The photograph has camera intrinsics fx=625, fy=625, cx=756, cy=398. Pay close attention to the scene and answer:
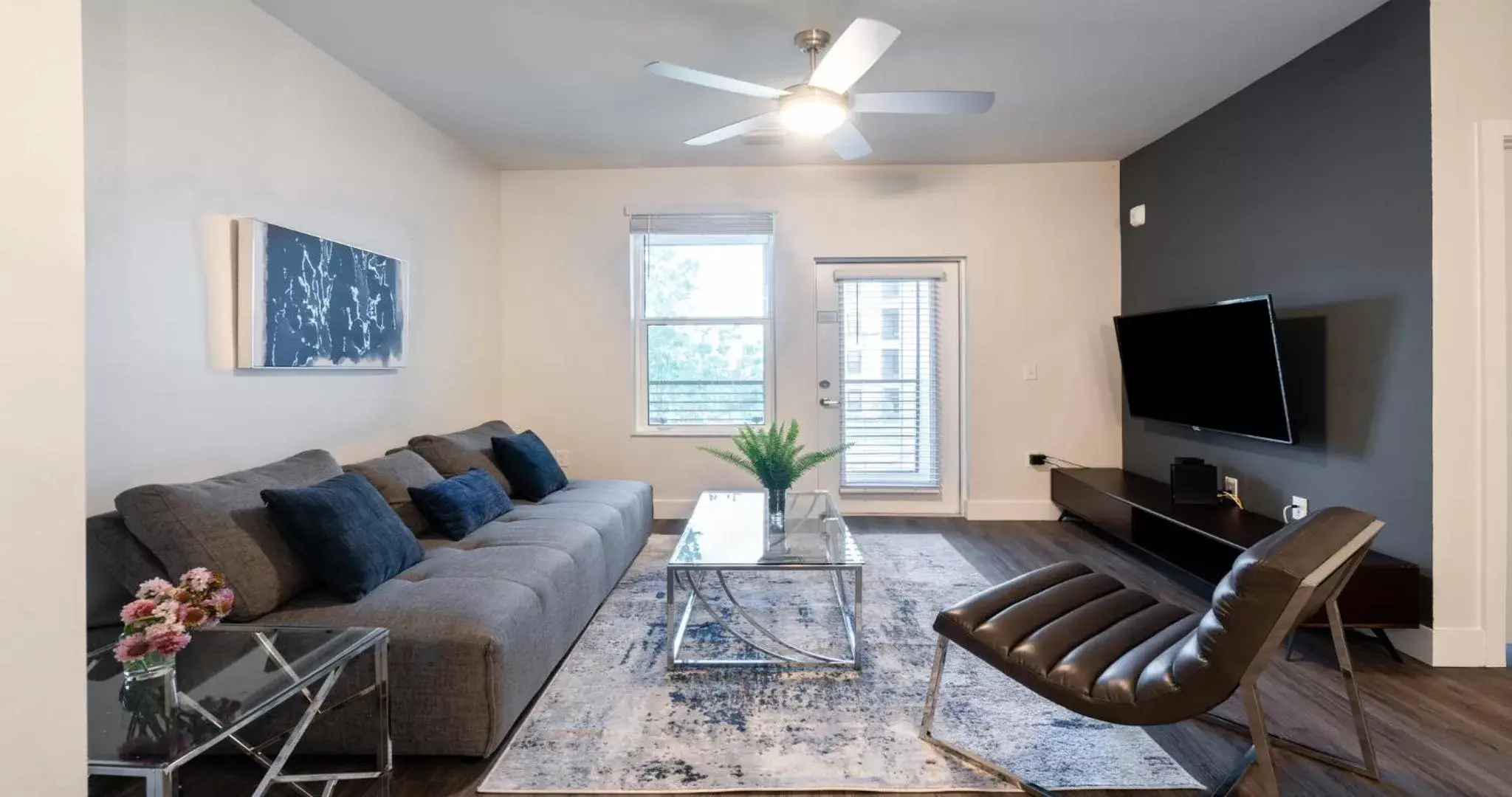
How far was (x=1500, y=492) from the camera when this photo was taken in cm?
221

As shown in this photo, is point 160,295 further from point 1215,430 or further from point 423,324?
point 1215,430

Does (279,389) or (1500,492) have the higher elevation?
(279,389)

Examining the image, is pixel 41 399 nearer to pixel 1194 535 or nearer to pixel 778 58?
pixel 778 58

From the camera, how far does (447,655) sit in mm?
1687

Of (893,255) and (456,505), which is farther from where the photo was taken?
(893,255)

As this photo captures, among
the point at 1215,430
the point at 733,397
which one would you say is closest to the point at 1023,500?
the point at 1215,430

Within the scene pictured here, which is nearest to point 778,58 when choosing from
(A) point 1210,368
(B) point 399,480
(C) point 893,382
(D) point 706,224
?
(D) point 706,224

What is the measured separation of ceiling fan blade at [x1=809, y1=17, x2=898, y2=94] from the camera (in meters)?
1.95

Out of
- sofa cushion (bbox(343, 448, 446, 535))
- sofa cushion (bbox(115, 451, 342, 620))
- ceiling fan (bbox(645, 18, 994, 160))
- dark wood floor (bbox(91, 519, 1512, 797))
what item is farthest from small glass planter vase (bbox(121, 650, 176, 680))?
ceiling fan (bbox(645, 18, 994, 160))

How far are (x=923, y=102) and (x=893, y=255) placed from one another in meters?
1.92

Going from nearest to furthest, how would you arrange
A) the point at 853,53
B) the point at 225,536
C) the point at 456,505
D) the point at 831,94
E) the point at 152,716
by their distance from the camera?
the point at 152,716
the point at 225,536
the point at 853,53
the point at 831,94
the point at 456,505

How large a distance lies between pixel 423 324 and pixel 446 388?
1.39 ft

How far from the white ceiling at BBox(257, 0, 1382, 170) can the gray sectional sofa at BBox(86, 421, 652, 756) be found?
1.85 meters

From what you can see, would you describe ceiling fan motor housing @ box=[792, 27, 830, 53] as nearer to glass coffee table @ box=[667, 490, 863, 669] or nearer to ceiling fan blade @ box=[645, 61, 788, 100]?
ceiling fan blade @ box=[645, 61, 788, 100]
